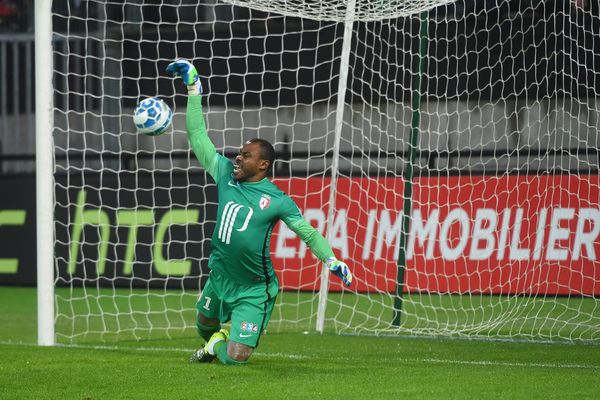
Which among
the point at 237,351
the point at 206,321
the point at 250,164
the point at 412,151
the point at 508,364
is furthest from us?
the point at 412,151

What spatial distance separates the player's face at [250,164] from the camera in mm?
7242

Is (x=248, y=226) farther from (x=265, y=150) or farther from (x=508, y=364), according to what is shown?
(x=508, y=364)

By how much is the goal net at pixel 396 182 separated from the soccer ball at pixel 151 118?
1.84 m

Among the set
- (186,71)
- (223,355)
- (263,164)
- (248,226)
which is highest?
(186,71)

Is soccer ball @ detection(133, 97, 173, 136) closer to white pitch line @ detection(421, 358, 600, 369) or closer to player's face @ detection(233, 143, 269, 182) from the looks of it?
player's face @ detection(233, 143, 269, 182)

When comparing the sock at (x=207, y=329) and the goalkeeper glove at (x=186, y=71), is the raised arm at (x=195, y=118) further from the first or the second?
the sock at (x=207, y=329)

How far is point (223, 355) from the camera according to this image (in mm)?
7176

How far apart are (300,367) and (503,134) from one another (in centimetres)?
587

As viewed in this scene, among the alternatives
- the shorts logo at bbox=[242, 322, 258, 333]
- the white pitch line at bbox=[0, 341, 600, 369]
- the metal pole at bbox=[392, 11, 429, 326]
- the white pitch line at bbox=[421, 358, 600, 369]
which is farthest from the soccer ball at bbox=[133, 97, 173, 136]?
the metal pole at bbox=[392, 11, 429, 326]

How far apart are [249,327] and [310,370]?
0.51 meters

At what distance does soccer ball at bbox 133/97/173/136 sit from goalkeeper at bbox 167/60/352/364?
192mm

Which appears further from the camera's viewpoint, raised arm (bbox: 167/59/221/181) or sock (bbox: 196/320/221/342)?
sock (bbox: 196/320/221/342)

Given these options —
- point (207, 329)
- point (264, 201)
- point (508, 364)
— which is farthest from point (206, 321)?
point (508, 364)

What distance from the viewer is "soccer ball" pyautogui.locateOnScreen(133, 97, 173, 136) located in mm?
7285
